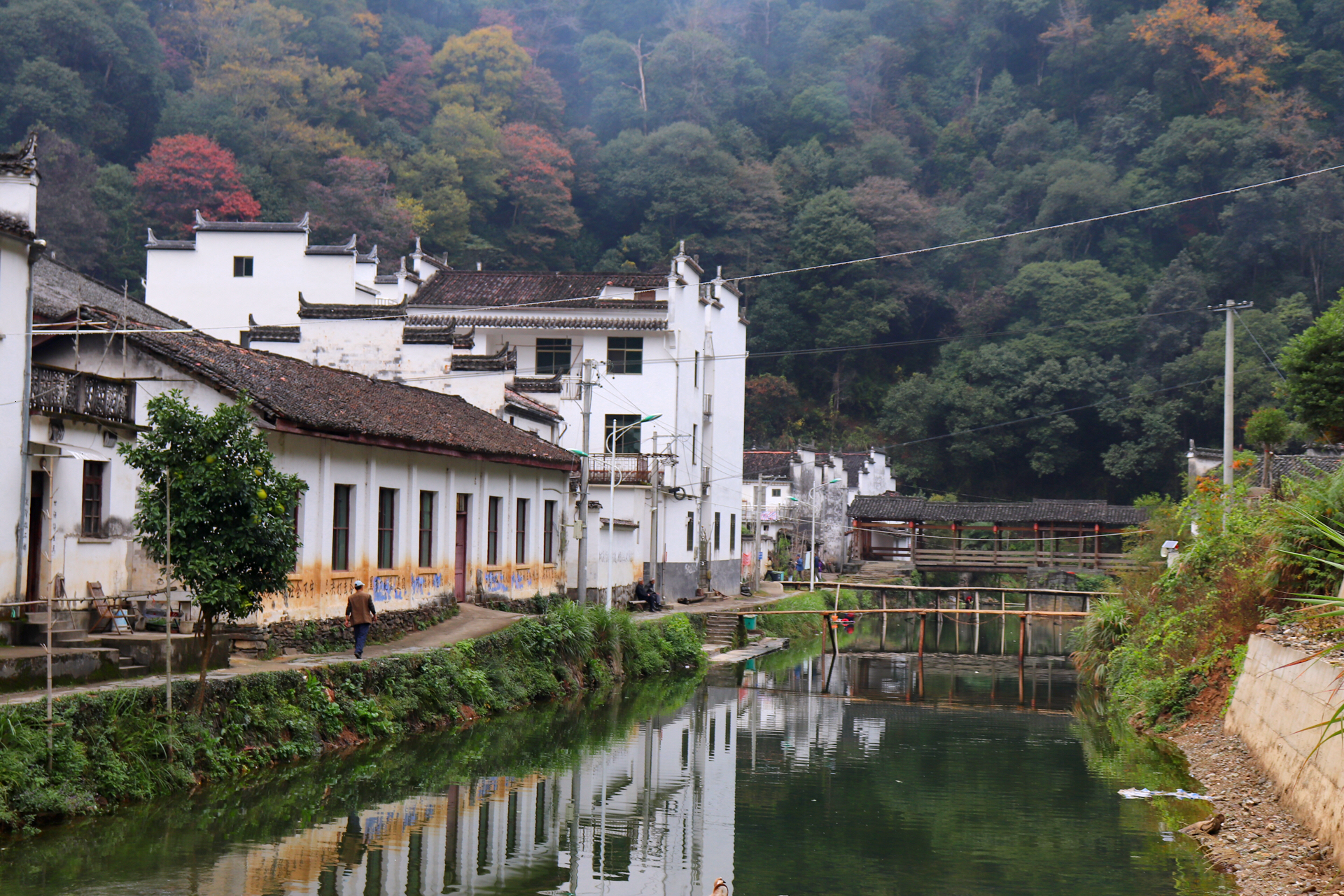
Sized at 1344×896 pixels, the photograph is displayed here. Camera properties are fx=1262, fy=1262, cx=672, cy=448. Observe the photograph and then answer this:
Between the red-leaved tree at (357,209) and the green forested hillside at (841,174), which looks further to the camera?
the green forested hillside at (841,174)

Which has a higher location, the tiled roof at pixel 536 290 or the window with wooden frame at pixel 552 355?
the tiled roof at pixel 536 290

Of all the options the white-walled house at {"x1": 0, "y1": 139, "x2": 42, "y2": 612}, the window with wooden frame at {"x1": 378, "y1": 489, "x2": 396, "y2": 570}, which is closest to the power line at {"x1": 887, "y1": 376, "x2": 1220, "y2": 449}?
the window with wooden frame at {"x1": 378, "y1": 489, "x2": 396, "y2": 570}

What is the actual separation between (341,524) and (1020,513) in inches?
1656

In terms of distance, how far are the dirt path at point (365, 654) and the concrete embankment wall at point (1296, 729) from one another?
12288 millimetres

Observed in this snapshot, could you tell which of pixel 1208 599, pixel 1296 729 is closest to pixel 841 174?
pixel 1208 599

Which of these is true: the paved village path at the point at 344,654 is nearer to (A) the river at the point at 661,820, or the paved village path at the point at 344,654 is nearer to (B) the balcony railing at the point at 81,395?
(A) the river at the point at 661,820

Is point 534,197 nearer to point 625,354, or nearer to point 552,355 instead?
point 552,355

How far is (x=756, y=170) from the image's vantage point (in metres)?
74.3

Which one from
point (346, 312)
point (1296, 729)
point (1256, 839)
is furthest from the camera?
point (346, 312)

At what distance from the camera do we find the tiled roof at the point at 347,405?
64.8 ft

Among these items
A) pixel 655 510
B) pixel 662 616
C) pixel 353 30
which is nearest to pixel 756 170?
pixel 353 30

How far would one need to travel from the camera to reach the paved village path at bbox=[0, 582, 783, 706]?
46.1 ft

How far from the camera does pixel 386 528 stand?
78.3 ft

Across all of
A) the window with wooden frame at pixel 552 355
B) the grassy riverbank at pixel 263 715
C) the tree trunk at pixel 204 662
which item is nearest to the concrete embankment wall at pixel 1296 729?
the grassy riverbank at pixel 263 715
